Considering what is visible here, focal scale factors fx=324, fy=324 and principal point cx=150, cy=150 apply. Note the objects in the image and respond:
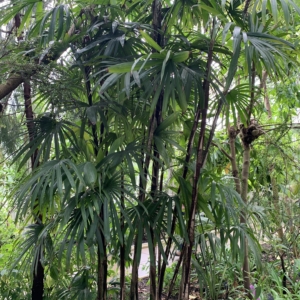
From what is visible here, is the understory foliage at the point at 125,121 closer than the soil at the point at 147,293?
Yes

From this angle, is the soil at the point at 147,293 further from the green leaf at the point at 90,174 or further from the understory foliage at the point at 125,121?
the green leaf at the point at 90,174

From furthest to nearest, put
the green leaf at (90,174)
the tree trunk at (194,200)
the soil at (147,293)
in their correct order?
the soil at (147,293), the tree trunk at (194,200), the green leaf at (90,174)

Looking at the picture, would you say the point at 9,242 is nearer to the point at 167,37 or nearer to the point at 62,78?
the point at 62,78

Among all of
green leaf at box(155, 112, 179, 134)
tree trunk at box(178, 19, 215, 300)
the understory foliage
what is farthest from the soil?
green leaf at box(155, 112, 179, 134)

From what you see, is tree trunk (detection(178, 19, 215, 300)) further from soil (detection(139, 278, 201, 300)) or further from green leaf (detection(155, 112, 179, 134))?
soil (detection(139, 278, 201, 300))

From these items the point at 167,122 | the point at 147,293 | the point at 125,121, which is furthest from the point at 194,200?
the point at 147,293

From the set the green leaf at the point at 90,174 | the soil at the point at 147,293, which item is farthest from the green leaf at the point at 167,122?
the soil at the point at 147,293

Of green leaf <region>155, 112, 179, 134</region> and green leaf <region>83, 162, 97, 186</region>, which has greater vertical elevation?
green leaf <region>155, 112, 179, 134</region>

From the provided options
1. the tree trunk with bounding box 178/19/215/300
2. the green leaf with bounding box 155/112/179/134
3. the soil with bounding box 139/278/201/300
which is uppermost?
the green leaf with bounding box 155/112/179/134

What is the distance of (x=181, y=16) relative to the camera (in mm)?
1503

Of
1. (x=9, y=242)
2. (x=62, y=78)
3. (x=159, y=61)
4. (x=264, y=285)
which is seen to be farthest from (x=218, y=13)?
(x=9, y=242)

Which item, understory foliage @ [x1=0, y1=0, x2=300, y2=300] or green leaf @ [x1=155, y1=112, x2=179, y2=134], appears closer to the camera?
understory foliage @ [x1=0, y1=0, x2=300, y2=300]

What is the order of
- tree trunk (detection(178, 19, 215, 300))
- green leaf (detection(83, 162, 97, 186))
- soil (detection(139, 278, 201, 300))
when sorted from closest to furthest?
green leaf (detection(83, 162, 97, 186)) < tree trunk (detection(178, 19, 215, 300)) < soil (detection(139, 278, 201, 300))

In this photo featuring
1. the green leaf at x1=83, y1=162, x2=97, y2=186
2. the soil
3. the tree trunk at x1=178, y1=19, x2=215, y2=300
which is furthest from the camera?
the soil
